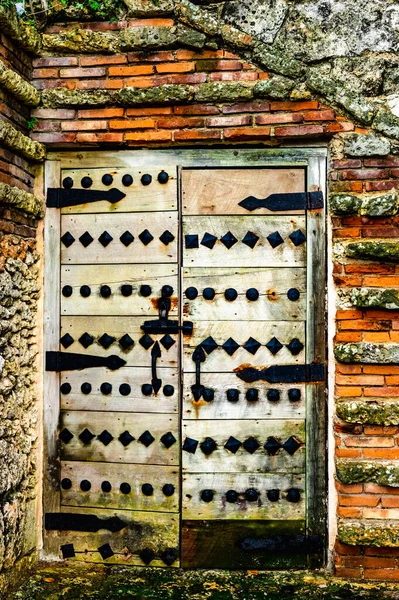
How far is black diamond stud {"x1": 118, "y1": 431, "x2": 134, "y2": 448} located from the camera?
12.3 feet

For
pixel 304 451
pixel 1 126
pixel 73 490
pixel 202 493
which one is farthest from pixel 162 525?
pixel 1 126

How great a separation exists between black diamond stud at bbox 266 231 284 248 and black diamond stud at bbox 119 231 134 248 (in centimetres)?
91

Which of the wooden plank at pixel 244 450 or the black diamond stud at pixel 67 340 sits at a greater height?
the black diamond stud at pixel 67 340

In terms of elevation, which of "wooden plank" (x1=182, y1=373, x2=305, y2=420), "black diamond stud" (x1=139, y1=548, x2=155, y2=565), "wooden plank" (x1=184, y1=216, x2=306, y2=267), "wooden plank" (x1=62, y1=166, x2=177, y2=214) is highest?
"wooden plank" (x1=62, y1=166, x2=177, y2=214)

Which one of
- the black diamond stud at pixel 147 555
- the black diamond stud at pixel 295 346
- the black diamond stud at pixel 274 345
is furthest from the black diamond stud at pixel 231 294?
the black diamond stud at pixel 147 555

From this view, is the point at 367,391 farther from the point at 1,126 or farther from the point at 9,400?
the point at 1,126

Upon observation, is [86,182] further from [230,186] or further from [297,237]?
[297,237]

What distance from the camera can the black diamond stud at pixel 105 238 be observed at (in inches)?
150

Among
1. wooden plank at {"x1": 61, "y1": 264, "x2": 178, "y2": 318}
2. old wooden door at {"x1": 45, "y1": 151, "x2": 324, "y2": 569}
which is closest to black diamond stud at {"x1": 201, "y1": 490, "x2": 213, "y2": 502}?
old wooden door at {"x1": 45, "y1": 151, "x2": 324, "y2": 569}

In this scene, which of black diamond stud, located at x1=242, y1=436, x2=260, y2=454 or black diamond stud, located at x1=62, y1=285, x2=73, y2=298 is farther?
black diamond stud, located at x1=62, y1=285, x2=73, y2=298

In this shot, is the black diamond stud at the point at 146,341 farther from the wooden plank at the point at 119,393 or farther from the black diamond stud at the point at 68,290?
the black diamond stud at the point at 68,290

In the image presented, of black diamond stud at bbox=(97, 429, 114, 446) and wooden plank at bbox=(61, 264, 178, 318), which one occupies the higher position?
wooden plank at bbox=(61, 264, 178, 318)

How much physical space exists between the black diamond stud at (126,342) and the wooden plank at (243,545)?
121cm

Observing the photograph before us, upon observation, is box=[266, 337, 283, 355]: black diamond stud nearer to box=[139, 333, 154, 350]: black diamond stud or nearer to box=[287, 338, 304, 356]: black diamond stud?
box=[287, 338, 304, 356]: black diamond stud
